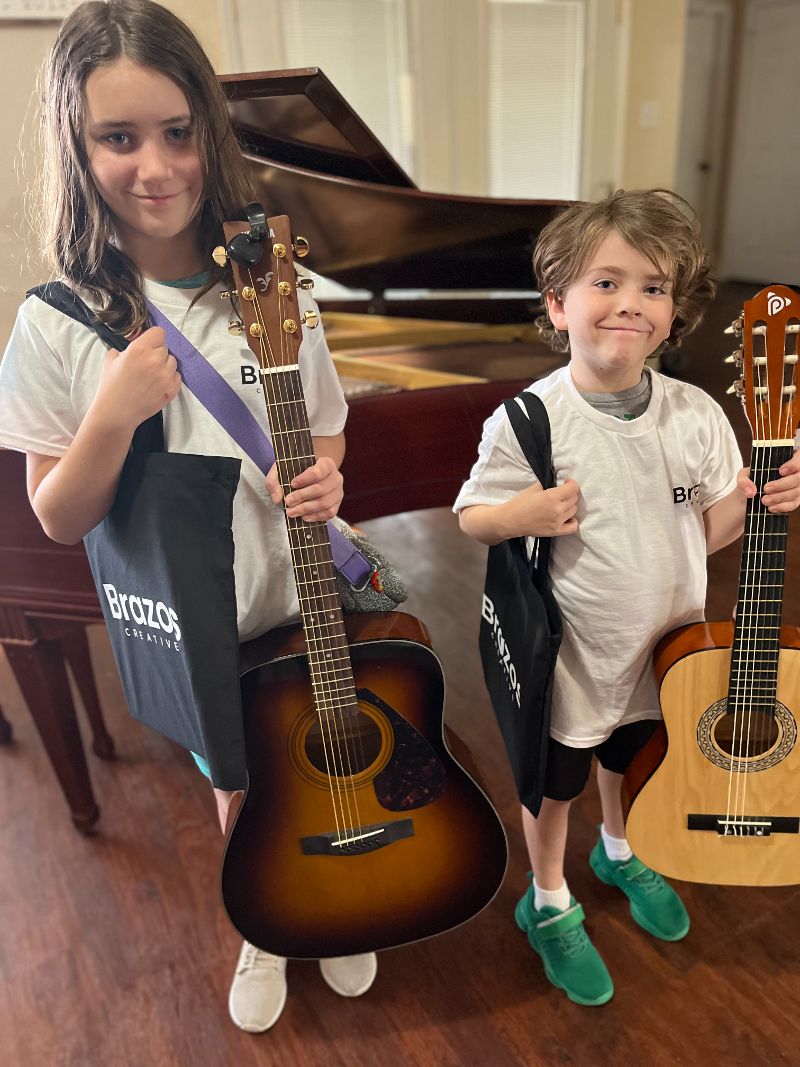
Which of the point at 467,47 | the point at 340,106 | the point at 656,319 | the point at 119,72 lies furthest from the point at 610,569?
the point at 467,47

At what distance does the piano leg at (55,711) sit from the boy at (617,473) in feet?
3.14

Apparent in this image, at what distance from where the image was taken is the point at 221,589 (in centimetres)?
103

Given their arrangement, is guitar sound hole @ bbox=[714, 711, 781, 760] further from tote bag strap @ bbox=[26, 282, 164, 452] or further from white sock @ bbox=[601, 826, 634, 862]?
tote bag strap @ bbox=[26, 282, 164, 452]

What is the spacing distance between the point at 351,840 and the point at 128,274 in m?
0.90

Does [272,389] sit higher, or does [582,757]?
[272,389]

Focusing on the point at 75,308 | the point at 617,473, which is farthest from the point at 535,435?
the point at 75,308

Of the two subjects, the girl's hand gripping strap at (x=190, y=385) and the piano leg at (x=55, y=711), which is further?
the piano leg at (x=55, y=711)

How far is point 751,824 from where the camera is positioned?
118cm

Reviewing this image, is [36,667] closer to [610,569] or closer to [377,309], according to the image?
[610,569]

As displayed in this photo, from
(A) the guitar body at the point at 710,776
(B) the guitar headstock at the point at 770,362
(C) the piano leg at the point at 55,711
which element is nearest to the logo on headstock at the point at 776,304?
(B) the guitar headstock at the point at 770,362

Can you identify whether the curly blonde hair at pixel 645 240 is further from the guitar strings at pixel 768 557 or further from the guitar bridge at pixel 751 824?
the guitar bridge at pixel 751 824

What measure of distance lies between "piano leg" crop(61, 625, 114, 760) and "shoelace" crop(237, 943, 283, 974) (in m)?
0.74

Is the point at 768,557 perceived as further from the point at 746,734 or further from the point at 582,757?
the point at 582,757

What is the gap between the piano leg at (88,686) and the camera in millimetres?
1790
